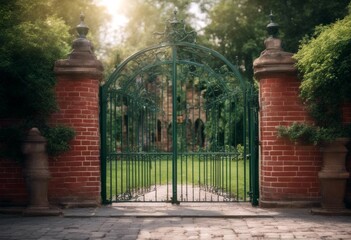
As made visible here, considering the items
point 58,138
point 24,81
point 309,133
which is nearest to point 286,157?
point 309,133

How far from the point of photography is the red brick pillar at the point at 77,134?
8266 millimetres

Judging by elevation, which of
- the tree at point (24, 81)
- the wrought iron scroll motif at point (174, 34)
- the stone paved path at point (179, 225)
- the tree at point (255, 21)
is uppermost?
the tree at point (255, 21)

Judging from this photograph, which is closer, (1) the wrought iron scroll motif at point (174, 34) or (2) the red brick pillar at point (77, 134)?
(2) the red brick pillar at point (77, 134)

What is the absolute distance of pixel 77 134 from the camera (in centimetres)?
830

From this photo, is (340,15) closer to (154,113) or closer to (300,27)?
(300,27)

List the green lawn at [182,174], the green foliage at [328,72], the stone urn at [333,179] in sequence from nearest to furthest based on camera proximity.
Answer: the green foliage at [328,72]
the stone urn at [333,179]
the green lawn at [182,174]

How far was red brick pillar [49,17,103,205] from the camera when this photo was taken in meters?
8.27

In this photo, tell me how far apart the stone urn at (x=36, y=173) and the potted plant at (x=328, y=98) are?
380cm

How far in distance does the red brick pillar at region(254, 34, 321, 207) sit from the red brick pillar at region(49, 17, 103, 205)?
9.43ft

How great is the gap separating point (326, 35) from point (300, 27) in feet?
47.1

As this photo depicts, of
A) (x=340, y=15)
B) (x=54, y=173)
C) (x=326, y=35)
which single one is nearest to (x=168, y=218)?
(x=54, y=173)

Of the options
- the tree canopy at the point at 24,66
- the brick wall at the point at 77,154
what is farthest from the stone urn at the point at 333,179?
the tree canopy at the point at 24,66

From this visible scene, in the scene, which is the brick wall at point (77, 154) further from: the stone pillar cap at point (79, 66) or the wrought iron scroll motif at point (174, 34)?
the wrought iron scroll motif at point (174, 34)

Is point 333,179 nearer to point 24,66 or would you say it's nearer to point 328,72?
point 328,72
